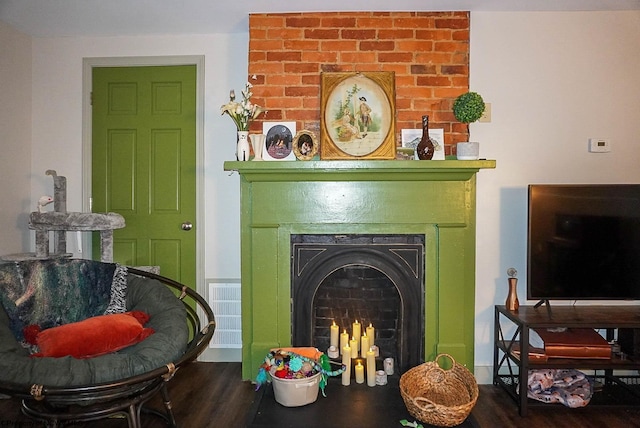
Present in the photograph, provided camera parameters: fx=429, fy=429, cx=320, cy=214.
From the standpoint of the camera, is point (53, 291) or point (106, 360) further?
point (53, 291)

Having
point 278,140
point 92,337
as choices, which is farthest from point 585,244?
point 92,337

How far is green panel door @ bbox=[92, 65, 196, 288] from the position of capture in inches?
127

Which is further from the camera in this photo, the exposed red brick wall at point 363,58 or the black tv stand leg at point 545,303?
the exposed red brick wall at point 363,58

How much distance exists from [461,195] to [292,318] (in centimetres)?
133

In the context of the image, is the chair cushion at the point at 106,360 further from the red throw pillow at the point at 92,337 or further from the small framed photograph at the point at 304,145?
the small framed photograph at the point at 304,145

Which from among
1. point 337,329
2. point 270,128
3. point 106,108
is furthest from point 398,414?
point 106,108

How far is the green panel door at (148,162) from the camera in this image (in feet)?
10.6

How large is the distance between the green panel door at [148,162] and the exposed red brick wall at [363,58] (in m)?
0.73

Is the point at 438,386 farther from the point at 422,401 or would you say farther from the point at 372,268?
the point at 372,268

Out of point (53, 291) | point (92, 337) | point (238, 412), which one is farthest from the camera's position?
point (238, 412)

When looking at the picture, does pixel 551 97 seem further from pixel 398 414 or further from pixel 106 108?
pixel 106 108

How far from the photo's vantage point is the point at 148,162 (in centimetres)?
325

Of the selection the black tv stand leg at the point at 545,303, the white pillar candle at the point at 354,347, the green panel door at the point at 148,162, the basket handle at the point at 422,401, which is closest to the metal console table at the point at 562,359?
the black tv stand leg at the point at 545,303

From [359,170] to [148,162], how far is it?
1674 mm
